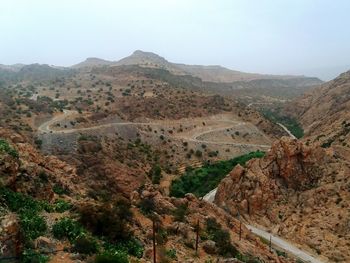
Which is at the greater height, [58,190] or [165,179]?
[58,190]

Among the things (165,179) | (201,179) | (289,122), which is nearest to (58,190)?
(165,179)

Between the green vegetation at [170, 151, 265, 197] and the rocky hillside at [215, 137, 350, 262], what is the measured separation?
27.5ft

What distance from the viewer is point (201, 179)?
55.5 metres

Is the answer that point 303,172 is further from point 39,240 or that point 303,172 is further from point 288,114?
point 288,114

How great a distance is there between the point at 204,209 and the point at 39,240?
15512 millimetres

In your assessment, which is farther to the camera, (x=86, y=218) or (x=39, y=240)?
(x=86, y=218)

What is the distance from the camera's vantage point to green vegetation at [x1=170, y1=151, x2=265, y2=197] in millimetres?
51531

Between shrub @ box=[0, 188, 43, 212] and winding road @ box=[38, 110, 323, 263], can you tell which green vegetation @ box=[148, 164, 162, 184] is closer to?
winding road @ box=[38, 110, 323, 263]

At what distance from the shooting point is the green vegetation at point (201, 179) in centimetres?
5153

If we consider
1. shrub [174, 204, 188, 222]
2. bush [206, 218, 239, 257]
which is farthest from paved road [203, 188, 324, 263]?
bush [206, 218, 239, 257]

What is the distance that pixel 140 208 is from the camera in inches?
989

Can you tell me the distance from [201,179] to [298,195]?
16298 mm

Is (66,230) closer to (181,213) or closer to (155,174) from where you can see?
(181,213)

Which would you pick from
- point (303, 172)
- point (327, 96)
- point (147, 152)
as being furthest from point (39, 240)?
point (327, 96)
